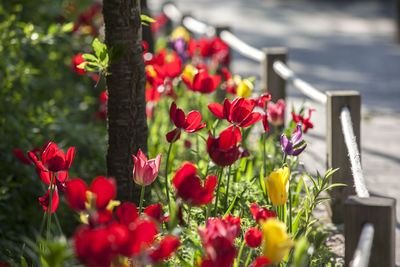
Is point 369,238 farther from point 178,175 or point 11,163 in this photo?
point 11,163

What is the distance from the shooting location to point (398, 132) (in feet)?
18.1

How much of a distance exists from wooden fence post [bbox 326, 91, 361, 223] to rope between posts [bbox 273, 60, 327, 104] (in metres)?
0.27

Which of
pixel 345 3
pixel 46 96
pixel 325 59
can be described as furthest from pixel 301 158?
pixel 345 3

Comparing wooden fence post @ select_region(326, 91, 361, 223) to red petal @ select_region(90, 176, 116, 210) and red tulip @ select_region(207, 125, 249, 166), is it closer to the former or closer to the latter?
red tulip @ select_region(207, 125, 249, 166)

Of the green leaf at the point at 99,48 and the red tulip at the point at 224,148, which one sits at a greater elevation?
the green leaf at the point at 99,48

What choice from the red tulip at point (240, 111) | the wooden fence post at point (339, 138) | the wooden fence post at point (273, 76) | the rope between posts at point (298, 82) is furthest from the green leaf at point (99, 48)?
the wooden fence post at point (273, 76)

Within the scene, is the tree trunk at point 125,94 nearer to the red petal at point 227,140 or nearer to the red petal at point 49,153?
the red petal at point 49,153

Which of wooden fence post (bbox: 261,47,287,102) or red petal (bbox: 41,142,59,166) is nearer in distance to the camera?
red petal (bbox: 41,142,59,166)

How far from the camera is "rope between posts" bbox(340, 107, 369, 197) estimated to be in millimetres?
2140

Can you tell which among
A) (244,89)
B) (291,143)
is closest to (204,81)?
(244,89)

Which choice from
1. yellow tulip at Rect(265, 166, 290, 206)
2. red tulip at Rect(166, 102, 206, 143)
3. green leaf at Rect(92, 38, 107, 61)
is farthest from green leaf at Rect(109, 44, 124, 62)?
yellow tulip at Rect(265, 166, 290, 206)

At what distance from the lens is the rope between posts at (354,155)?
2.14 meters

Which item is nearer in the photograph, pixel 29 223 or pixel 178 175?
pixel 178 175

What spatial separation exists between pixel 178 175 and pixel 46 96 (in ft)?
13.5
